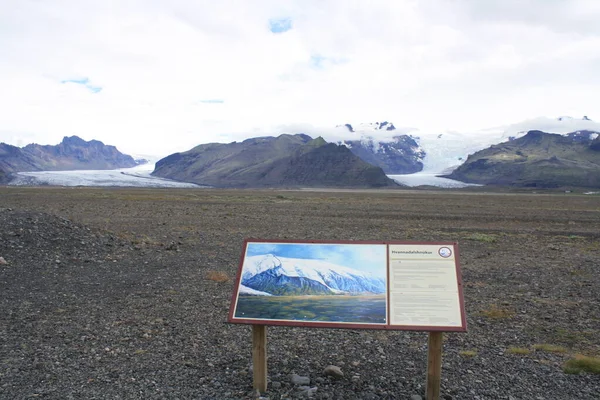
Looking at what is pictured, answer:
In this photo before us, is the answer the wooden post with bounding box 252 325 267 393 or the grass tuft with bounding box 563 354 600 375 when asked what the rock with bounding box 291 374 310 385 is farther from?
the grass tuft with bounding box 563 354 600 375

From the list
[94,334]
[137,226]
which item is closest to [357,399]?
[94,334]

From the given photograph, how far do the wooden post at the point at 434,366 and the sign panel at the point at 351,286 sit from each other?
38 cm

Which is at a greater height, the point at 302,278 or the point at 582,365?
the point at 302,278

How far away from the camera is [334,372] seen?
750 cm

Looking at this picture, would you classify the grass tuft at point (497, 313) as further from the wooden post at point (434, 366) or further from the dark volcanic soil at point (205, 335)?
the wooden post at point (434, 366)

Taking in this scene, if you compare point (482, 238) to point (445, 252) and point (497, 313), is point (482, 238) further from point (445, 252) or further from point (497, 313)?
point (445, 252)

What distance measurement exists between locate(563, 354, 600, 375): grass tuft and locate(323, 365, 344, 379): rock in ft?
11.9

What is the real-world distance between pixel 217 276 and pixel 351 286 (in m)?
8.46

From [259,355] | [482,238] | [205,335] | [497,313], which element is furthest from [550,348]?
[482,238]

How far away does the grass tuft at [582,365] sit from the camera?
7.77m

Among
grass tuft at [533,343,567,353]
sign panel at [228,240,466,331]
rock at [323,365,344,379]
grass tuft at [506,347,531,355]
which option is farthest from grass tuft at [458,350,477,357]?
sign panel at [228,240,466,331]

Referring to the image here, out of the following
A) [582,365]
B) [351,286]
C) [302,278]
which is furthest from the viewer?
[582,365]

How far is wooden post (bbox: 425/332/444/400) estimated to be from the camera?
21.3ft

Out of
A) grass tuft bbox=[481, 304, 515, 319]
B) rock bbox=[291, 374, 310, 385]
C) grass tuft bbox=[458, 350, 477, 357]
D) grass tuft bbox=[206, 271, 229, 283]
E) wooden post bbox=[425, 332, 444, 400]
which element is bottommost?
grass tuft bbox=[481, 304, 515, 319]
